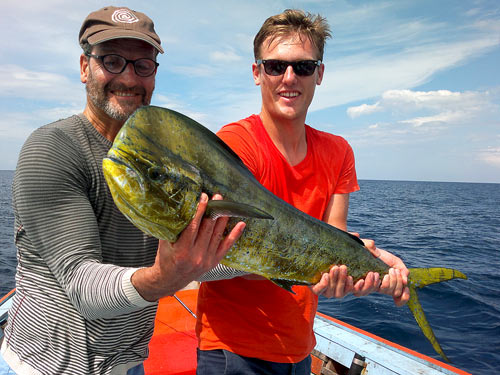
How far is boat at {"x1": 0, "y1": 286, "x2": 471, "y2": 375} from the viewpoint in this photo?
426cm

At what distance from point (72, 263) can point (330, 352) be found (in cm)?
421

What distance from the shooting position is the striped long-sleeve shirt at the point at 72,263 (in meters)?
1.74

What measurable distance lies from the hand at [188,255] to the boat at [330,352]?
117 inches

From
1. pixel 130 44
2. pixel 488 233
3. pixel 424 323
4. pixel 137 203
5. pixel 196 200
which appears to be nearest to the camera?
pixel 137 203

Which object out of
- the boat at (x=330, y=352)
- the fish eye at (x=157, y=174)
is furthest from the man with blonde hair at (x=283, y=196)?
the boat at (x=330, y=352)

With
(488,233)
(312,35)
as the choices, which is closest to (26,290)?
(312,35)

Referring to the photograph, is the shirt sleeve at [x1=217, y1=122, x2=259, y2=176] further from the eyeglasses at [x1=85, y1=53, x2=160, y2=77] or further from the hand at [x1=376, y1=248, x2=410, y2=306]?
the hand at [x1=376, y1=248, x2=410, y2=306]

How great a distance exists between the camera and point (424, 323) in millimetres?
3010

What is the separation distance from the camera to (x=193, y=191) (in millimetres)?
1612

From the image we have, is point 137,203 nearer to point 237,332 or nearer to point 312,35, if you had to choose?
point 237,332

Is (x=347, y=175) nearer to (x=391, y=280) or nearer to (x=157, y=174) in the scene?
(x=391, y=280)

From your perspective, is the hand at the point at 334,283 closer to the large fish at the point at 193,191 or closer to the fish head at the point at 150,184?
the large fish at the point at 193,191

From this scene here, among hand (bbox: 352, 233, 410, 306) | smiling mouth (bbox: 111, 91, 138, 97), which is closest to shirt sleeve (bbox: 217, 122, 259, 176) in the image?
smiling mouth (bbox: 111, 91, 138, 97)

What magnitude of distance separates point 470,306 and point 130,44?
37.4 feet
